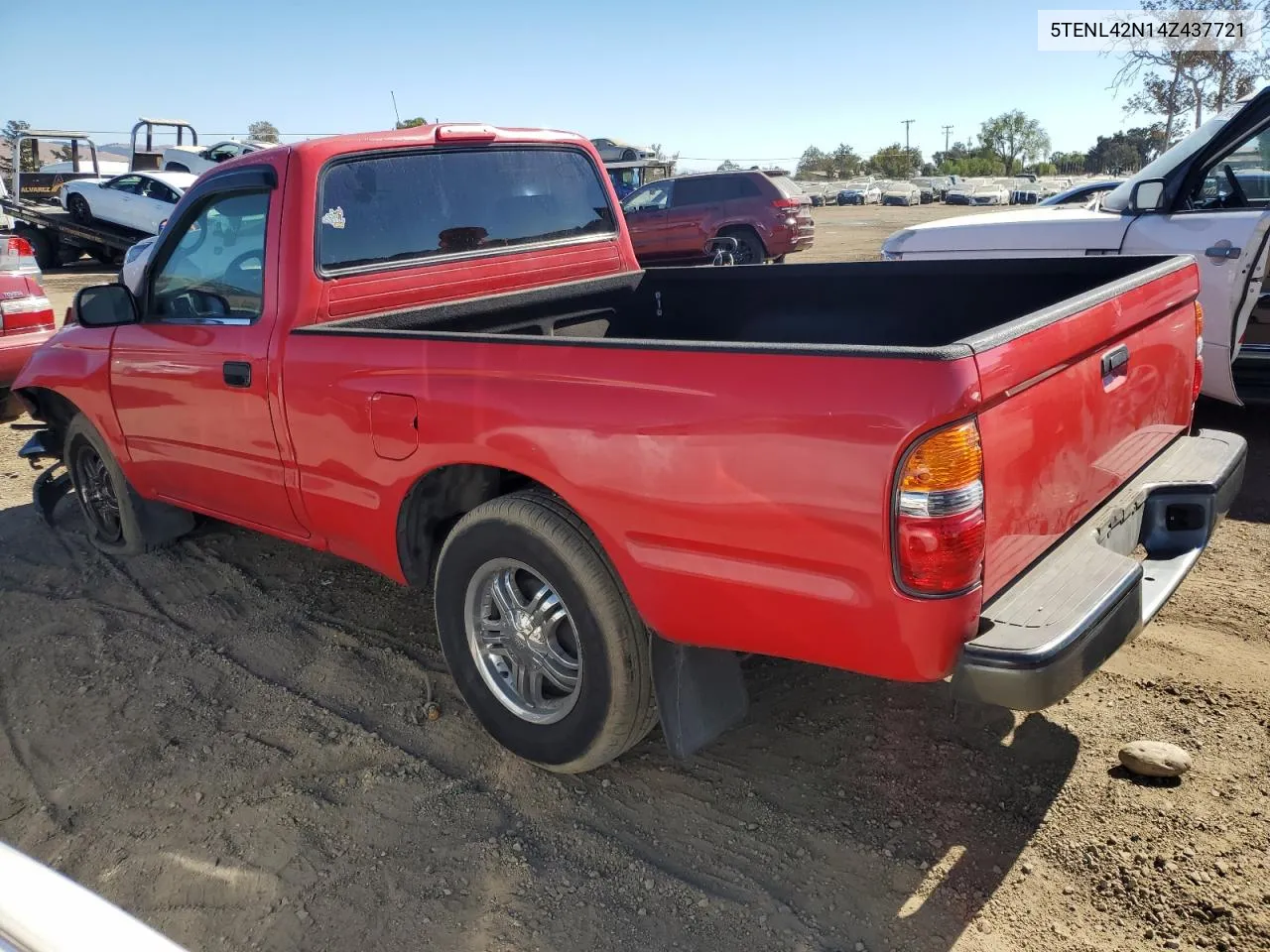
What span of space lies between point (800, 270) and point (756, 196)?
41.0ft

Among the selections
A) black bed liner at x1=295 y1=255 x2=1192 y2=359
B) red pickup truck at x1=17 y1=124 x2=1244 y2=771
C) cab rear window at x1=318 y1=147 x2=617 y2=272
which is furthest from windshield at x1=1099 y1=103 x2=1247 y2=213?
cab rear window at x1=318 y1=147 x2=617 y2=272

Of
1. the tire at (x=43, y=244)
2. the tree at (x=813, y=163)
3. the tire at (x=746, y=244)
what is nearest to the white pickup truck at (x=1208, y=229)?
the tire at (x=746, y=244)

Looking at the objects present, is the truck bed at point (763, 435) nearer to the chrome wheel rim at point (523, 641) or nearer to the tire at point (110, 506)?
the chrome wheel rim at point (523, 641)

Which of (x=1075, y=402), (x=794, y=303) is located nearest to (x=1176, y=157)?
(x=794, y=303)

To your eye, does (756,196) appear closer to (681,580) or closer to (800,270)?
(800,270)

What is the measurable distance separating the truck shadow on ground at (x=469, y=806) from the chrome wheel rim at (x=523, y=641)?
24 centimetres

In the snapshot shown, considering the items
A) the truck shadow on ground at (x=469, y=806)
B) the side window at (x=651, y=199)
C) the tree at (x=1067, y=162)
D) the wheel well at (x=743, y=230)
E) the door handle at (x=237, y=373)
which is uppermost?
the tree at (x=1067, y=162)

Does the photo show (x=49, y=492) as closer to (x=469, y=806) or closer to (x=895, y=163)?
(x=469, y=806)

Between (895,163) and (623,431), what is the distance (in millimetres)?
87774

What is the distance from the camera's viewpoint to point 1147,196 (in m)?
5.78

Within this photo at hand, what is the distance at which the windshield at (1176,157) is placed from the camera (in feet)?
18.5

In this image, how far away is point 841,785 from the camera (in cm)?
286

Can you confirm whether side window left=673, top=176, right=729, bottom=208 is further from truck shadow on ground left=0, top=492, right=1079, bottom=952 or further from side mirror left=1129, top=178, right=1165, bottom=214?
truck shadow on ground left=0, top=492, right=1079, bottom=952

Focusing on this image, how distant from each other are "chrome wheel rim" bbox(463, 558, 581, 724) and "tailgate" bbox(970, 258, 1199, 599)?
4.16ft
